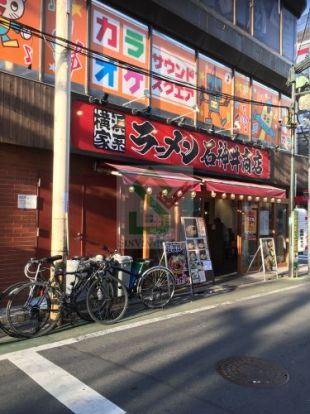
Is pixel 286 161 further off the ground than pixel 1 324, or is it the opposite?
pixel 286 161

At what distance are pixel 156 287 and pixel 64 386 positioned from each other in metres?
A: 4.08

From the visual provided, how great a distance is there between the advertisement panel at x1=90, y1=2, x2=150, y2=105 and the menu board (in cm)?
334

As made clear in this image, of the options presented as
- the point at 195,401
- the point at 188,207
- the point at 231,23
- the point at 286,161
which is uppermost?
the point at 231,23

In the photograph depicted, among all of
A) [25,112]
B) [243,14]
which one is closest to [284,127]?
[243,14]

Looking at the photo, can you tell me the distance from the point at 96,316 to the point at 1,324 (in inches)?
60.9

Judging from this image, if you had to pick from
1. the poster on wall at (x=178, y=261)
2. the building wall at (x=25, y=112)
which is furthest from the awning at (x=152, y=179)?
the building wall at (x=25, y=112)

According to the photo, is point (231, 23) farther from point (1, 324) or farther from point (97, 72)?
point (1, 324)

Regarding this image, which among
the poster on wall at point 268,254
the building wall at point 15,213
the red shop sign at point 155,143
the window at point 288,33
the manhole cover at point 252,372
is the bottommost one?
the manhole cover at point 252,372

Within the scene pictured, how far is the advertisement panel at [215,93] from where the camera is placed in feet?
44.0

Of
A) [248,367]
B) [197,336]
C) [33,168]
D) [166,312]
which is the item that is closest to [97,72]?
[33,168]

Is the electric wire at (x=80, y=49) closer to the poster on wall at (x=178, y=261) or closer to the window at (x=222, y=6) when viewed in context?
the window at (x=222, y=6)

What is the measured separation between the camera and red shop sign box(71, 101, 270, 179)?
962cm

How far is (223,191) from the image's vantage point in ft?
37.8

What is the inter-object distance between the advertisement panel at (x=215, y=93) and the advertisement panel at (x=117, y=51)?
250 cm
